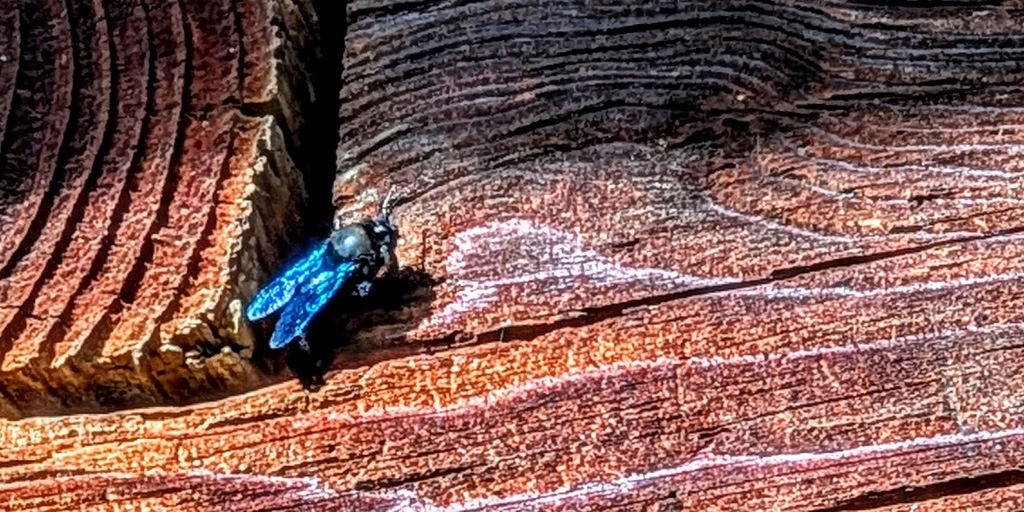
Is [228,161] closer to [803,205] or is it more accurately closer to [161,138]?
[161,138]

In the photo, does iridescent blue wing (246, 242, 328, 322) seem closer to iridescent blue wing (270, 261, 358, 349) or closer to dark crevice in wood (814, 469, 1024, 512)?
iridescent blue wing (270, 261, 358, 349)

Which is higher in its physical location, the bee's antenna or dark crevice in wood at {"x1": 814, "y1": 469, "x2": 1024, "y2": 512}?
the bee's antenna

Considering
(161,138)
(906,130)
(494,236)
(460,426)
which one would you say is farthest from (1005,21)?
(161,138)

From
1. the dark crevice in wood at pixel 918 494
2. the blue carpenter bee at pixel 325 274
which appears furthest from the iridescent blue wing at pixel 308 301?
the dark crevice in wood at pixel 918 494

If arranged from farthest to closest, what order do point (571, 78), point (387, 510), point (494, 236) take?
point (571, 78) → point (494, 236) → point (387, 510)

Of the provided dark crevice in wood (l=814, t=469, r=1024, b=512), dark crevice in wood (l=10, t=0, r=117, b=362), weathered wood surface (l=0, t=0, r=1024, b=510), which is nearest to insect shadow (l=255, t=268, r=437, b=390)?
weathered wood surface (l=0, t=0, r=1024, b=510)

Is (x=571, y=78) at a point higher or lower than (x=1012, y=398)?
higher
